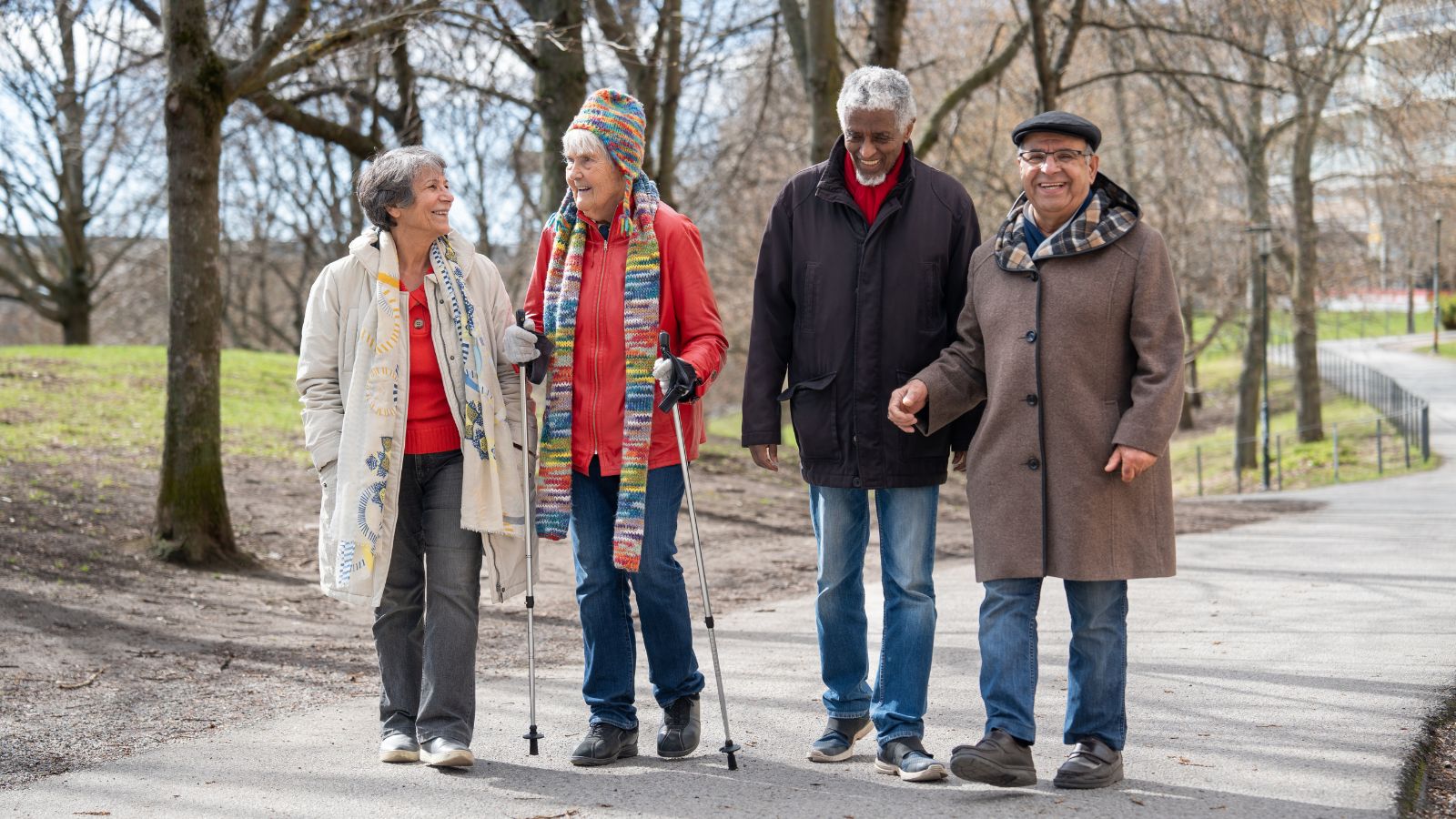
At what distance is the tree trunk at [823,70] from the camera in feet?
39.7

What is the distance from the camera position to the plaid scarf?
14.5 ft

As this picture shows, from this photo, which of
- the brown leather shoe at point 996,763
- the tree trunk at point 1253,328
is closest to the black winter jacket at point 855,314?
the brown leather shoe at point 996,763

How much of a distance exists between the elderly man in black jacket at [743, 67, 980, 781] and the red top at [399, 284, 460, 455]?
38.6 inches

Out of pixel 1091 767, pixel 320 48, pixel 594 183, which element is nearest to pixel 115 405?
pixel 320 48

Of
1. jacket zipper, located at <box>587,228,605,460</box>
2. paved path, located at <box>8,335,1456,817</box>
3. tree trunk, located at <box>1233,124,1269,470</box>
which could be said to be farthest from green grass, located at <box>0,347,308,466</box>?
tree trunk, located at <box>1233,124,1269,470</box>

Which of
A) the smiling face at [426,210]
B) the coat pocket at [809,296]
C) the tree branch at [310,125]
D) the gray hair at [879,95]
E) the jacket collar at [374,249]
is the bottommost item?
the coat pocket at [809,296]

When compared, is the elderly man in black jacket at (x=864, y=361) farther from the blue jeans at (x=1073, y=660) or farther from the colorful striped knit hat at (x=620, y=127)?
the colorful striped knit hat at (x=620, y=127)

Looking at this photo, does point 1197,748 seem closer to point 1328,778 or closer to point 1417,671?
point 1328,778

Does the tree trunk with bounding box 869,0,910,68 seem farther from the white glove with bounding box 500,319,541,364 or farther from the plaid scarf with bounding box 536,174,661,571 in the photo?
the white glove with bounding box 500,319,541,364

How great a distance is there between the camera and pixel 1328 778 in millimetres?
4043

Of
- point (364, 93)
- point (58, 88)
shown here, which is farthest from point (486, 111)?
point (58, 88)

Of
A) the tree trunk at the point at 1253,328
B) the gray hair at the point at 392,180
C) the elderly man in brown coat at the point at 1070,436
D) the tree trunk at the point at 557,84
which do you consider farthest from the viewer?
the tree trunk at the point at 1253,328

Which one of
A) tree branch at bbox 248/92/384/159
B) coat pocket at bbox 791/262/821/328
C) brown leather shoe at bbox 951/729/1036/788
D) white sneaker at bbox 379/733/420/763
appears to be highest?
tree branch at bbox 248/92/384/159

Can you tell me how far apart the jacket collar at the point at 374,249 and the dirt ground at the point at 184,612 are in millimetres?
1831
